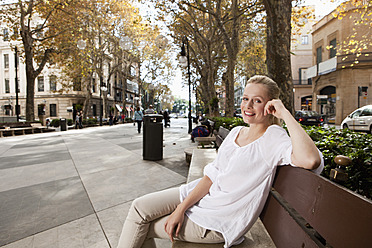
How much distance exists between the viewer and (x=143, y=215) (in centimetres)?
155

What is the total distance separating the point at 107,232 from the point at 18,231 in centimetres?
108

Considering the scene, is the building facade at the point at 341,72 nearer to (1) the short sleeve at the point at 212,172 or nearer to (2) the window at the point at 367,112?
(2) the window at the point at 367,112

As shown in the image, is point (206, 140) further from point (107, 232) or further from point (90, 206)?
point (107, 232)

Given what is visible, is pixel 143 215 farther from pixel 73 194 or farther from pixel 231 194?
pixel 73 194

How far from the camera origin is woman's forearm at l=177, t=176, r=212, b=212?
154cm

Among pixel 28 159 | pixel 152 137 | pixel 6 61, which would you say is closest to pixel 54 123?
pixel 28 159

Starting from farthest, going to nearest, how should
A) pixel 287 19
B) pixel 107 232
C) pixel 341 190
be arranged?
pixel 287 19 → pixel 107 232 → pixel 341 190

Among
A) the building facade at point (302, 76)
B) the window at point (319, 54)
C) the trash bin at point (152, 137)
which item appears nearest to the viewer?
the trash bin at point (152, 137)

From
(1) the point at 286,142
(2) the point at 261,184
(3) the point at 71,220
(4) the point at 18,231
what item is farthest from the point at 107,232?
(1) the point at 286,142

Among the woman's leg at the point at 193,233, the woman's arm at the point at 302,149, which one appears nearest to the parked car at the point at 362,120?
the woman's arm at the point at 302,149

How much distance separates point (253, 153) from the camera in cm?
146

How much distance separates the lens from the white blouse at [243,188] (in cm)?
143

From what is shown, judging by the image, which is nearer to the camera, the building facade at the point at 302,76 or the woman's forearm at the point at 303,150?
the woman's forearm at the point at 303,150

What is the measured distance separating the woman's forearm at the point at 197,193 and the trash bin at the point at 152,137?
4755 mm
